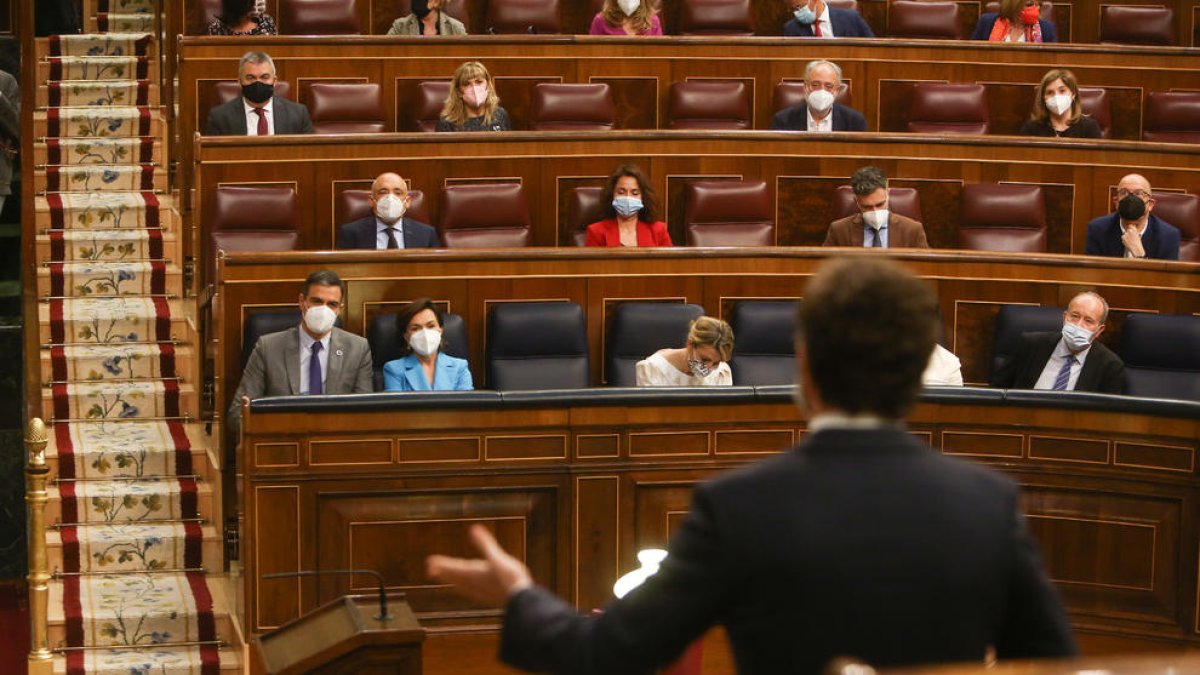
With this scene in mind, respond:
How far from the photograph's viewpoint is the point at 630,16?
214 inches

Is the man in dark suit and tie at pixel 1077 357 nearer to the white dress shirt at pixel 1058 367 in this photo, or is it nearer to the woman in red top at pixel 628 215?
the white dress shirt at pixel 1058 367

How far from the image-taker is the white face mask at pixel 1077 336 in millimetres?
3799

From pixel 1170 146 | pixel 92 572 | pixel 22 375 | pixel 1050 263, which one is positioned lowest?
pixel 92 572

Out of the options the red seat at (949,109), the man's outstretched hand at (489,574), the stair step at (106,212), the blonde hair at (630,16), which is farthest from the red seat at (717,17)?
the man's outstretched hand at (489,574)

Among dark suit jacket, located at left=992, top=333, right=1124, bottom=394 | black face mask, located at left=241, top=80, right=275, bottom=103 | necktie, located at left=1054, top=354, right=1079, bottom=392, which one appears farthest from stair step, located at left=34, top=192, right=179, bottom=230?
necktie, located at left=1054, top=354, right=1079, bottom=392

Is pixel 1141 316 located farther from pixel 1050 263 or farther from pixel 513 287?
pixel 513 287

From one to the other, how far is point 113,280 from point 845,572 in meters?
3.99

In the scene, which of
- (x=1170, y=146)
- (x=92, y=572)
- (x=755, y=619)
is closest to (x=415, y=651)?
→ (x=755, y=619)

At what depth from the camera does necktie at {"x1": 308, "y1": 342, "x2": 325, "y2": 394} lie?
367 cm

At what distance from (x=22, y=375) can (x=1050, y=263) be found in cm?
288

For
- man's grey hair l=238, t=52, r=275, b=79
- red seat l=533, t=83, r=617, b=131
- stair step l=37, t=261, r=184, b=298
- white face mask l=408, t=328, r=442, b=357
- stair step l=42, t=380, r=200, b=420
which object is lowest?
stair step l=42, t=380, r=200, b=420

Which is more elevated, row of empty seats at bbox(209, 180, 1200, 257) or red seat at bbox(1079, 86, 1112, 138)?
red seat at bbox(1079, 86, 1112, 138)

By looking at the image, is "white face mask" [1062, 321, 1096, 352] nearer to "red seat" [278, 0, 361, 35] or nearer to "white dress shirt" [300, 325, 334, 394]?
"white dress shirt" [300, 325, 334, 394]

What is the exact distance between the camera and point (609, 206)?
439 centimetres
